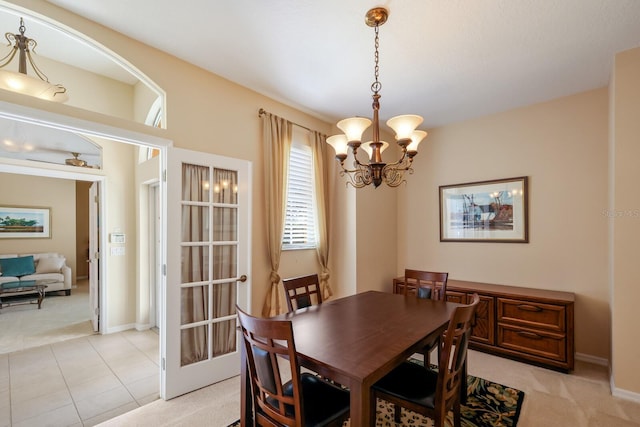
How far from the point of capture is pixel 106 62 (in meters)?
2.55

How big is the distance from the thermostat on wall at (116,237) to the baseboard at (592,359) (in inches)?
236

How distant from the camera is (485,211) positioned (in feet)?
12.7

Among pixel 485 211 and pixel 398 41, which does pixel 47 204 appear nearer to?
pixel 398 41

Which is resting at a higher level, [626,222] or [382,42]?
[382,42]

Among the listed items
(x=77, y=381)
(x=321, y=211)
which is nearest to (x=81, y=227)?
(x=77, y=381)

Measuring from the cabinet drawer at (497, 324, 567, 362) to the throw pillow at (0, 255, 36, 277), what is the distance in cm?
865

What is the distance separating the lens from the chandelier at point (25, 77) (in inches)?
75.4

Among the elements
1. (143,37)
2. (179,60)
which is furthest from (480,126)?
(143,37)

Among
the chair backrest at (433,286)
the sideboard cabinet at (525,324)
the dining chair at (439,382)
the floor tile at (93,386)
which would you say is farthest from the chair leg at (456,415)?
the floor tile at (93,386)

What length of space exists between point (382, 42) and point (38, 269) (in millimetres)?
8233

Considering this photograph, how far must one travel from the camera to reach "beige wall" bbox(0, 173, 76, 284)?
646cm

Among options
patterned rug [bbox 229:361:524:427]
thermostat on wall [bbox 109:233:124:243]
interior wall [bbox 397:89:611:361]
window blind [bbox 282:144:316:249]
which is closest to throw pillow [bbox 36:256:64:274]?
thermostat on wall [bbox 109:233:124:243]

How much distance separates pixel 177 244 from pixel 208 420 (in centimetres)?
141

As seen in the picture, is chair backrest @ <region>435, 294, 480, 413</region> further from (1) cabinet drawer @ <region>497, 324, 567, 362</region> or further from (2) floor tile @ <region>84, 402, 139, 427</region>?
(2) floor tile @ <region>84, 402, 139, 427</region>
